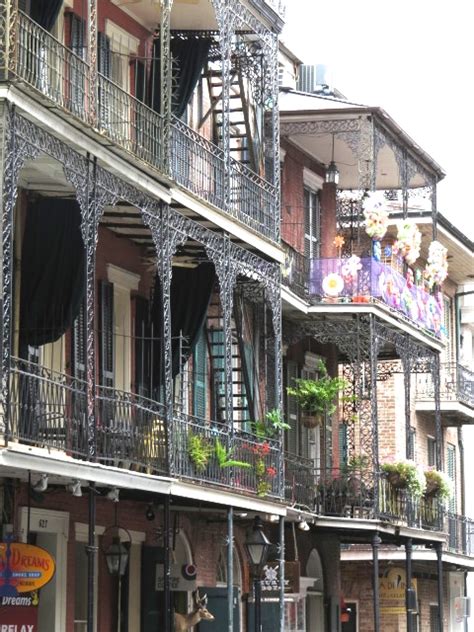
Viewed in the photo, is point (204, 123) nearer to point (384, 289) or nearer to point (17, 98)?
point (384, 289)

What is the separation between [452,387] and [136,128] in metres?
19.0

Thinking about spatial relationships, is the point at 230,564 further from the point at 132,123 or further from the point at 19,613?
the point at 132,123

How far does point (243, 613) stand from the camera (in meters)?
27.5

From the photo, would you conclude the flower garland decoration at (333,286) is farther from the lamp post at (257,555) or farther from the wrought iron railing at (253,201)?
the lamp post at (257,555)

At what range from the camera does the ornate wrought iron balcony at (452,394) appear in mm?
38438

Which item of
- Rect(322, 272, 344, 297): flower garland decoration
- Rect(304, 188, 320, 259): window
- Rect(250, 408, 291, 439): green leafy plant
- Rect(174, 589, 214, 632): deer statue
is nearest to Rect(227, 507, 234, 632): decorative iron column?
Rect(174, 589, 214, 632): deer statue

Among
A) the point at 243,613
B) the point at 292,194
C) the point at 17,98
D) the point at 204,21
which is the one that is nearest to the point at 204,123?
the point at 204,21

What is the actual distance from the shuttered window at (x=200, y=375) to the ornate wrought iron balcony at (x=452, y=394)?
1258 cm

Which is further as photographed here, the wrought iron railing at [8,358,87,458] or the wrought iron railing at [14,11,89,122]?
the wrought iron railing at [14,11,89,122]

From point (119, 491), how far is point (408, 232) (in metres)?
11.2

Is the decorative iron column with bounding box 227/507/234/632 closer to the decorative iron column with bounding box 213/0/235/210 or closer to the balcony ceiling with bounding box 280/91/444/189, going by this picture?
the decorative iron column with bounding box 213/0/235/210

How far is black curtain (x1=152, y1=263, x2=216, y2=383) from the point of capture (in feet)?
81.0

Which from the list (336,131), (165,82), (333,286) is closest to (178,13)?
(165,82)

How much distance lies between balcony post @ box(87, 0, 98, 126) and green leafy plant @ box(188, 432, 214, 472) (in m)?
4.71
